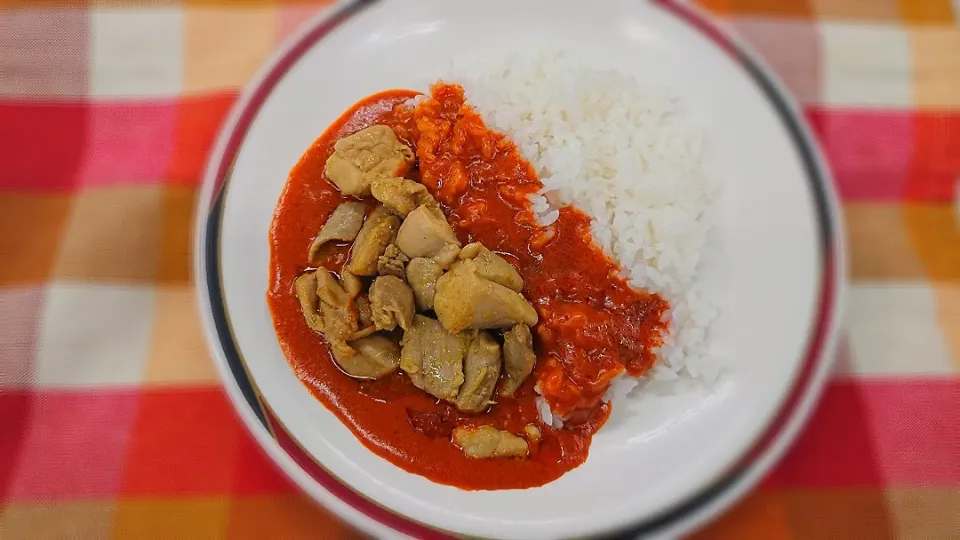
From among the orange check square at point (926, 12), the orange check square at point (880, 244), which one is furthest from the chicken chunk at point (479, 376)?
the orange check square at point (926, 12)

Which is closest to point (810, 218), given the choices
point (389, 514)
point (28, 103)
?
point (389, 514)

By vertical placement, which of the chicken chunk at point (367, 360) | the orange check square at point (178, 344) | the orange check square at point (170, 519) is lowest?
the orange check square at point (170, 519)

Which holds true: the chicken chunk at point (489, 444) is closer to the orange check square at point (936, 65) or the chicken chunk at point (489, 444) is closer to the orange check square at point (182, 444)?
the orange check square at point (182, 444)

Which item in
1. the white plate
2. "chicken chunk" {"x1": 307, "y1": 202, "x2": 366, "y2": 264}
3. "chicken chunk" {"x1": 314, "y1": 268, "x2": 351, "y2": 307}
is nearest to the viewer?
the white plate

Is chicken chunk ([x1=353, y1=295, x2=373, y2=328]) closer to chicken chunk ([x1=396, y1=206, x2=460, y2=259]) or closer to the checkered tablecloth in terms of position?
chicken chunk ([x1=396, y1=206, x2=460, y2=259])

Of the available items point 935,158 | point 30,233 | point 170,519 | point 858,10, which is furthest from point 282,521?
point 858,10

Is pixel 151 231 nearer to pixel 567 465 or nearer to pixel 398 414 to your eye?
pixel 398 414

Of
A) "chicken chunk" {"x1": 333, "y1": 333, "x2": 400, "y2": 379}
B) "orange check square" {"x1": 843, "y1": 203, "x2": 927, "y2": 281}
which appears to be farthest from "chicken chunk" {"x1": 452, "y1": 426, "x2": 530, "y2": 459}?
"orange check square" {"x1": 843, "y1": 203, "x2": 927, "y2": 281}
